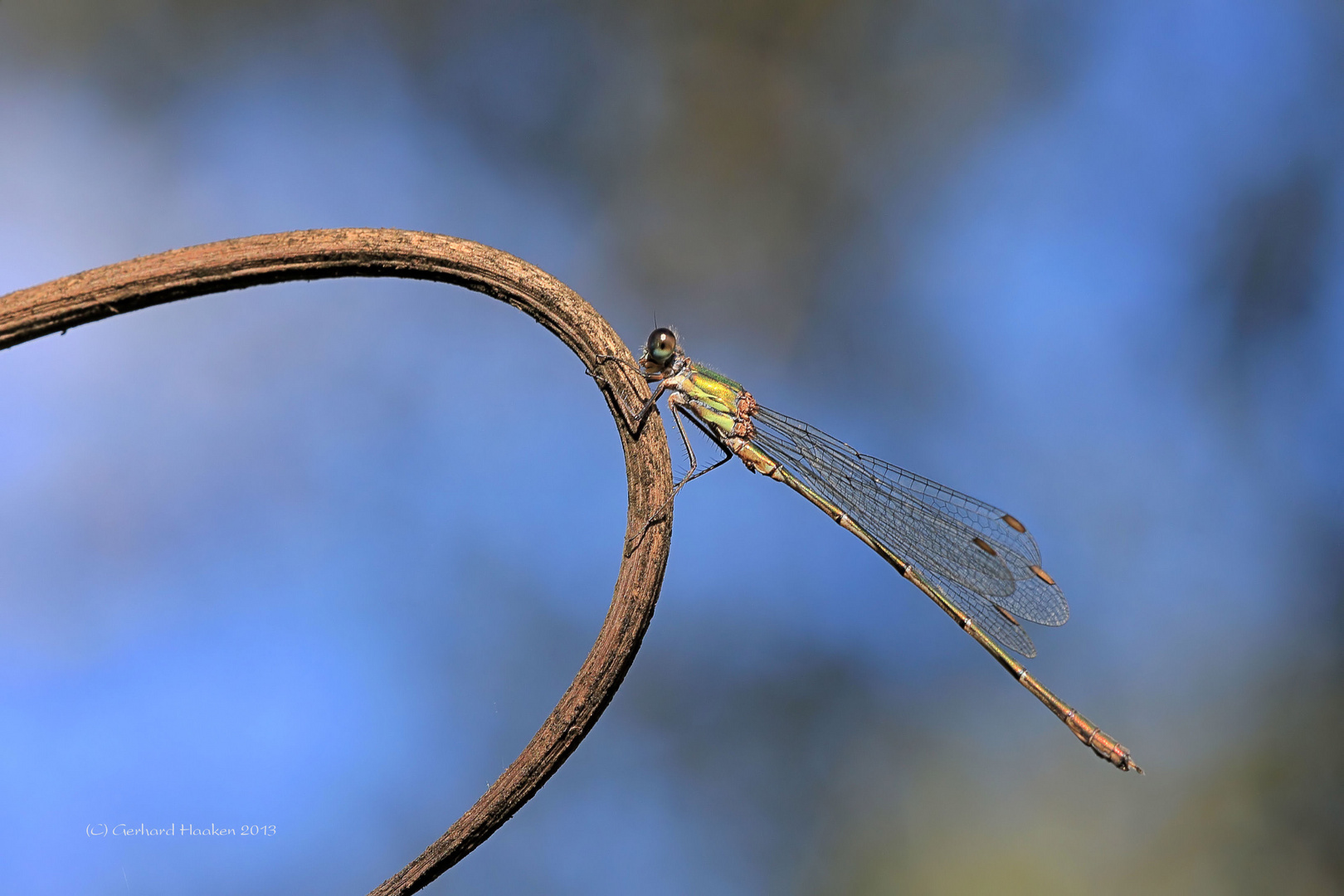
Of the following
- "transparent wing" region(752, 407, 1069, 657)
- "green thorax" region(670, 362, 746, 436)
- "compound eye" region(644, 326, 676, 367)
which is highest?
"compound eye" region(644, 326, 676, 367)

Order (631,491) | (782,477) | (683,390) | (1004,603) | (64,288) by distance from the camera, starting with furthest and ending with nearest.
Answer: (1004,603)
(782,477)
(683,390)
(631,491)
(64,288)

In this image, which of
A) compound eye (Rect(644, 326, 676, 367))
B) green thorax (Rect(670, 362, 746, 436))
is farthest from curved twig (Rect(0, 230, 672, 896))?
green thorax (Rect(670, 362, 746, 436))

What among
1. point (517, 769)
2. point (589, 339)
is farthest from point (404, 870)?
point (589, 339)

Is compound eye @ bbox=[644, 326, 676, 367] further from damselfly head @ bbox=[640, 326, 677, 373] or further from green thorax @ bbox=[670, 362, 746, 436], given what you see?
green thorax @ bbox=[670, 362, 746, 436]

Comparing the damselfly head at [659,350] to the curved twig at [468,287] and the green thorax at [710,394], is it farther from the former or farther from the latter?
the curved twig at [468,287]

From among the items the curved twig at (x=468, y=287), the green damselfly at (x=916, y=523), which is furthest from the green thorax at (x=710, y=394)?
the curved twig at (x=468, y=287)

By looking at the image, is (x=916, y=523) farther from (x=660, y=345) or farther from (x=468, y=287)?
(x=468, y=287)

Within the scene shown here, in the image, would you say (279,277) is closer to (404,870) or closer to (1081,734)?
(404,870)
